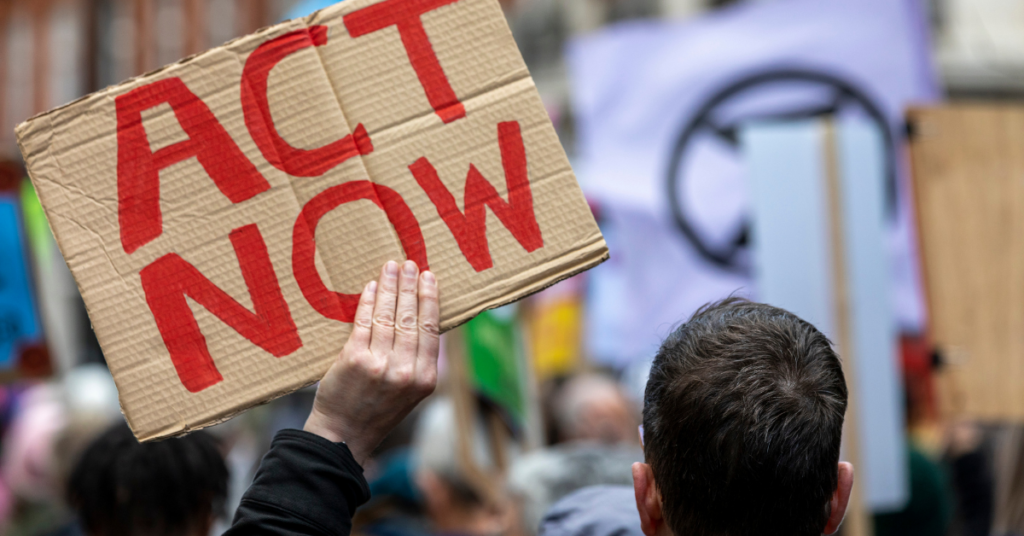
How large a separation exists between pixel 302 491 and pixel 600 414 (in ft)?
8.79

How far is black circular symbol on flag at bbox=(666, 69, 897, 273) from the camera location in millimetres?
3680

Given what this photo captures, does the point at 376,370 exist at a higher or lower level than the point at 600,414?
higher

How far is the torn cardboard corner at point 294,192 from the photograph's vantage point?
1.36 m

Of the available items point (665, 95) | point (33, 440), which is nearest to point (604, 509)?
point (665, 95)

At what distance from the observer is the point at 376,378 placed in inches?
48.8

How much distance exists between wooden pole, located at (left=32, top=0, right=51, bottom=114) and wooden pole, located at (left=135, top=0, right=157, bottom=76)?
4.13 meters

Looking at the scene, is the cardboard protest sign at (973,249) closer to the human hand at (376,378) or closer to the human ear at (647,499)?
the human ear at (647,499)

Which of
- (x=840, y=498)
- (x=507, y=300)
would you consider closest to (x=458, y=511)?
(x=507, y=300)

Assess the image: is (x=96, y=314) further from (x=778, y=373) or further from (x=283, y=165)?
(x=778, y=373)

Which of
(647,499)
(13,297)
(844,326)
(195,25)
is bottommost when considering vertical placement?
(844,326)

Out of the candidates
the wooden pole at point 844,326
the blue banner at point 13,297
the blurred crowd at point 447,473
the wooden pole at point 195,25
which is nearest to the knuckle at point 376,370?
the blurred crowd at point 447,473

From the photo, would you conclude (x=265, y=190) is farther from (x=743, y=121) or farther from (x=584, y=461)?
(x=743, y=121)

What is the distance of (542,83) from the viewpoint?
19.8 meters

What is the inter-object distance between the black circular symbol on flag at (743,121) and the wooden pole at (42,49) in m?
Result: 28.8
